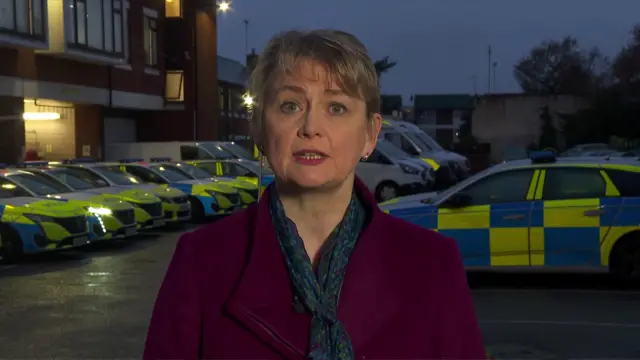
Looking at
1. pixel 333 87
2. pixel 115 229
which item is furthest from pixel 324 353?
pixel 115 229

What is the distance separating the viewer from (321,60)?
6.74 ft

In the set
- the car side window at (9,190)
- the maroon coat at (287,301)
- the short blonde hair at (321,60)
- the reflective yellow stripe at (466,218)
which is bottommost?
the reflective yellow stripe at (466,218)

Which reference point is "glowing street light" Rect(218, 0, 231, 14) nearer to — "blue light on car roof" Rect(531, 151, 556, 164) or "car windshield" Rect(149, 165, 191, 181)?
"car windshield" Rect(149, 165, 191, 181)

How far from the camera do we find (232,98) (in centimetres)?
4634

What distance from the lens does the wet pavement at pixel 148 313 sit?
7.16 m

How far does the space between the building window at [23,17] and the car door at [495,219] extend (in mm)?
18022

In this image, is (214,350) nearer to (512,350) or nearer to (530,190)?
(512,350)

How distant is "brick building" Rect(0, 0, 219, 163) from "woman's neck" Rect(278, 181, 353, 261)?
2354 cm

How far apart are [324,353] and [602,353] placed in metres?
5.46

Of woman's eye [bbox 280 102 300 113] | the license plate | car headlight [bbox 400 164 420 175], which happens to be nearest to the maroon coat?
woman's eye [bbox 280 102 300 113]

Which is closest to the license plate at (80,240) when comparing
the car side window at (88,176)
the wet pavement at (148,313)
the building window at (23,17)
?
the wet pavement at (148,313)

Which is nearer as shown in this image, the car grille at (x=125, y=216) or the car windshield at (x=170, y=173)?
the car grille at (x=125, y=216)

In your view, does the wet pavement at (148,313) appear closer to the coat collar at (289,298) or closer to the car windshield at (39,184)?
the car windshield at (39,184)

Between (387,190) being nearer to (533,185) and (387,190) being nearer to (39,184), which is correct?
(39,184)
